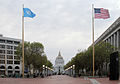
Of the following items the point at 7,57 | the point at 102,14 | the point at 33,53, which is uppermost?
the point at 102,14

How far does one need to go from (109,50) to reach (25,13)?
3842 cm

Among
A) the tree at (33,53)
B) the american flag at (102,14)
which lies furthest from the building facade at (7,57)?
the american flag at (102,14)

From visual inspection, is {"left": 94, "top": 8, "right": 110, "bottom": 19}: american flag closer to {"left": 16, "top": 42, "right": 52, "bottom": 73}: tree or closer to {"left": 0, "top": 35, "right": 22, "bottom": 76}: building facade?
{"left": 16, "top": 42, "right": 52, "bottom": 73}: tree

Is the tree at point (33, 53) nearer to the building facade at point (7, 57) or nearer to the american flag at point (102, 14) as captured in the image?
the building facade at point (7, 57)

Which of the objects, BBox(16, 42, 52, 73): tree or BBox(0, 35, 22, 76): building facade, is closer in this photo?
BBox(16, 42, 52, 73): tree

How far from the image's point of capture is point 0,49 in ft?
395

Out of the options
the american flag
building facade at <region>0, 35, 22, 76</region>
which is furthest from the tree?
the american flag

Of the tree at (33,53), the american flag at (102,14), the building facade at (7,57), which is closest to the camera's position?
the american flag at (102,14)

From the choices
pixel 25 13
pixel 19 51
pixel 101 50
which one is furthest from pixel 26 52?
pixel 25 13

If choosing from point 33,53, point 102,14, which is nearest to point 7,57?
point 33,53

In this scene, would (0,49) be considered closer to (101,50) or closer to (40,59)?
(40,59)

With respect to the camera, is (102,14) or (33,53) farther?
(33,53)

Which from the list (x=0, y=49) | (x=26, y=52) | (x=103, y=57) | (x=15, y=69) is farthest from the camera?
(x=15, y=69)

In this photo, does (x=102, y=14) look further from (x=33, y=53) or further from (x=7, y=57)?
(x=7, y=57)
